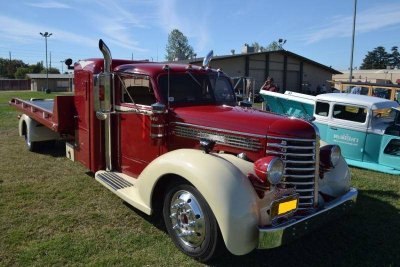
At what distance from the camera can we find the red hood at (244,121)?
3.92 metres

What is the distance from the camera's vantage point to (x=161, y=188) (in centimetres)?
433

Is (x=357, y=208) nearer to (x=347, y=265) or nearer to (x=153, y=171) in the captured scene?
(x=347, y=265)

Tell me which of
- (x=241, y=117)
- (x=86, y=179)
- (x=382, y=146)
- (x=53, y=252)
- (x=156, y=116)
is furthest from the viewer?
(x=382, y=146)

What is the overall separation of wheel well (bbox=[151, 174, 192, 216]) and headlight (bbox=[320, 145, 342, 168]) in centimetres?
182

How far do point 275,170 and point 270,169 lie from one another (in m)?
0.07

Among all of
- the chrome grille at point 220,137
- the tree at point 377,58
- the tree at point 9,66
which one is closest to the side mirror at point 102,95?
the chrome grille at point 220,137

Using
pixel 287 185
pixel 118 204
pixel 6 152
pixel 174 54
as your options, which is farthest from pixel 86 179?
pixel 174 54

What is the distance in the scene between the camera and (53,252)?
400 cm

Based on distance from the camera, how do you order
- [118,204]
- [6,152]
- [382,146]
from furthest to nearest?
[6,152] < [382,146] < [118,204]

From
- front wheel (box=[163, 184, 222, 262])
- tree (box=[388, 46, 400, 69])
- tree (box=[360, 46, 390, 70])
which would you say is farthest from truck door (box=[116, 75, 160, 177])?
tree (box=[388, 46, 400, 69])

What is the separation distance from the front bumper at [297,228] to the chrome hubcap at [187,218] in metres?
0.65

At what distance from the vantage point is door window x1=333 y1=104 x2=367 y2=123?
27.1ft

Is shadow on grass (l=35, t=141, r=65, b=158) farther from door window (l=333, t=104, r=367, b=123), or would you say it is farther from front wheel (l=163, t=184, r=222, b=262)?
door window (l=333, t=104, r=367, b=123)

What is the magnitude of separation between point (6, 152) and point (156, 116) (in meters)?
5.40
